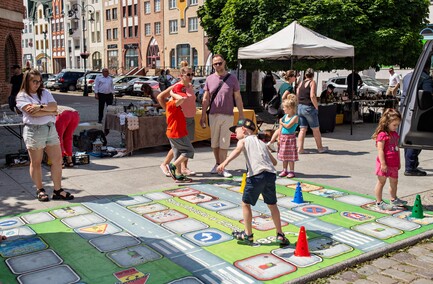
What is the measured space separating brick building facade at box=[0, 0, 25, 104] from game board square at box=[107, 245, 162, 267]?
60.5 ft

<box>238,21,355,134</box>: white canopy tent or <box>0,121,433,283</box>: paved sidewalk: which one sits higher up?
<box>238,21,355,134</box>: white canopy tent

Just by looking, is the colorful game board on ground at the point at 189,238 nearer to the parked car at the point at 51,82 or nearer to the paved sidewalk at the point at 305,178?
the paved sidewalk at the point at 305,178

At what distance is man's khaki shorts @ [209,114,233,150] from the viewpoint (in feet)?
28.9

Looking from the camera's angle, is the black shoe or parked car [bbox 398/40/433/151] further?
the black shoe

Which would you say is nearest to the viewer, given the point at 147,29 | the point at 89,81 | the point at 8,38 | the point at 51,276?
the point at 51,276

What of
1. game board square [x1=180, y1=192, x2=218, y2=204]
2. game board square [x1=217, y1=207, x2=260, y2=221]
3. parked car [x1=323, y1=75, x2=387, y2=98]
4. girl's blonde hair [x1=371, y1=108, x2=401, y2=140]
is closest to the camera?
game board square [x1=217, y1=207, x2=260, y2=221]

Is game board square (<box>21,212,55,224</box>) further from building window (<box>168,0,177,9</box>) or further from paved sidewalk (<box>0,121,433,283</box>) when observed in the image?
building window (<box>168,0,177,9</box>)

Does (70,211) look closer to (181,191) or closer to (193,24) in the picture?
(181,191)

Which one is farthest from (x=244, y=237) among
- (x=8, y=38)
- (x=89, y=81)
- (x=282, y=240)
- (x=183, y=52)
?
(x=183, y=52)

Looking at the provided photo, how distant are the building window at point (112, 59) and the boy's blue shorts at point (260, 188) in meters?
67.4

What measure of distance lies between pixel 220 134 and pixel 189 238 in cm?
334

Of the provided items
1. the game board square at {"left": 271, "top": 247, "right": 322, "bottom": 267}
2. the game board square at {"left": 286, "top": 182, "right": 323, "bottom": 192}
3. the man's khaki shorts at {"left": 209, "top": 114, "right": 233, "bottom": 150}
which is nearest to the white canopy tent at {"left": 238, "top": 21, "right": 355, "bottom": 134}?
the man's khaki shorts at {"left": 209, "top": 114, "right": 233, "bottom": 150}

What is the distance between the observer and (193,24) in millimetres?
57156

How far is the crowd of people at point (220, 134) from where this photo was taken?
5.45 meters
